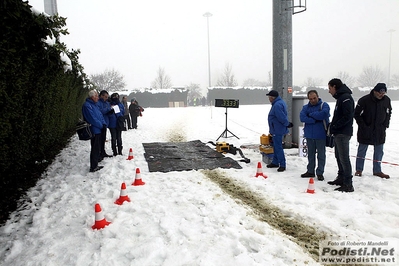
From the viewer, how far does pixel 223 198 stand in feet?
15.9

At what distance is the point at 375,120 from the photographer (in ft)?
18.7

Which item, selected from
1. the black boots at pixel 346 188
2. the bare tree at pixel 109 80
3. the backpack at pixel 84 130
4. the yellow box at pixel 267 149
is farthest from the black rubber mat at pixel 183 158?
the bare tree at pixel 109 80

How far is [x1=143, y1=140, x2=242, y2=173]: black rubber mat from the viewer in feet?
23.1

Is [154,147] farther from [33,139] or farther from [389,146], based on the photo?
[389,146]

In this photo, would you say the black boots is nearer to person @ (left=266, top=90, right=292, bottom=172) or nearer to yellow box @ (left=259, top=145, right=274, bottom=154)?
person @ (left=266, top=90, right=292, bottom=172)

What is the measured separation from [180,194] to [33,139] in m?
3.81

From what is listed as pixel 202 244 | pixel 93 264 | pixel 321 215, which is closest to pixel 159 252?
pixel 202 244

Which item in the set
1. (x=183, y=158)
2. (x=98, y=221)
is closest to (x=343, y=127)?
(x=183, y=158)

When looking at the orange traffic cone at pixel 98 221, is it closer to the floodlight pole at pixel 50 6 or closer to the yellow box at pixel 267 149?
the yellow box at pixel 267 149

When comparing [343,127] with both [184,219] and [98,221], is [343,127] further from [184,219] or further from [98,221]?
[98,221]

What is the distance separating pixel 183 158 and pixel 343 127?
14.8ft

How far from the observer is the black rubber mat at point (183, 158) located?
7051 millimetres

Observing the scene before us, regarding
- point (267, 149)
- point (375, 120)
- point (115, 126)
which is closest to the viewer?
point (375, 120)

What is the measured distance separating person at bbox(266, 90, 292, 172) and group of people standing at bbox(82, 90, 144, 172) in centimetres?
437
